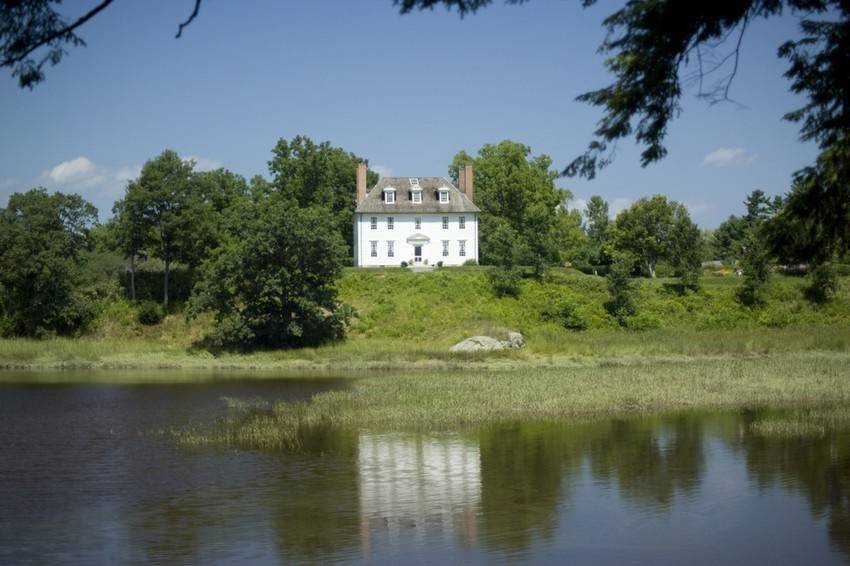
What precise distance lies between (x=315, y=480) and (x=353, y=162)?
7040cm

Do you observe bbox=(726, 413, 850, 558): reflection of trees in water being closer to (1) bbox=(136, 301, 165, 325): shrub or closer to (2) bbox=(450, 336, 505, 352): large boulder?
(2) bbox=(450, 336, 505, 352): large boulder

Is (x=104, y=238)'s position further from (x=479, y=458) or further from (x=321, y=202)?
(x=479, y=458)

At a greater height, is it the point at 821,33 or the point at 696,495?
the point at 821,33

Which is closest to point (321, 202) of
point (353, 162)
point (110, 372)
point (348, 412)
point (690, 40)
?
point (353, 162)

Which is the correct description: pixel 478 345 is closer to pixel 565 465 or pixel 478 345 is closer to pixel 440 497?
pixel 565 465

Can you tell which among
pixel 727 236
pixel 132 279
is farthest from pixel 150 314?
pixel 727 236

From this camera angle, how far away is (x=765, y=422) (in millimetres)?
26703

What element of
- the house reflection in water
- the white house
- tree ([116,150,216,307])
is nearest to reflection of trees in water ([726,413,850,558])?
the house reflection in water

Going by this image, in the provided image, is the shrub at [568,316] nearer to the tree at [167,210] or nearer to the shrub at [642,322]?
the shrub at [642,322]

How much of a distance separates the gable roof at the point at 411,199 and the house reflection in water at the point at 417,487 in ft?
171

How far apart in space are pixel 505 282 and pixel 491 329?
861 centimetres

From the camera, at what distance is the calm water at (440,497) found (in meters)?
15.7

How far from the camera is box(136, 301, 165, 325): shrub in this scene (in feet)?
209

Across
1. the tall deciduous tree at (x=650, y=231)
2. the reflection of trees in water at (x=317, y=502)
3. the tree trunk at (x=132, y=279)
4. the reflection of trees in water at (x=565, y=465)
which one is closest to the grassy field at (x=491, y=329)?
the tree trunk at (x=132, y=279)
